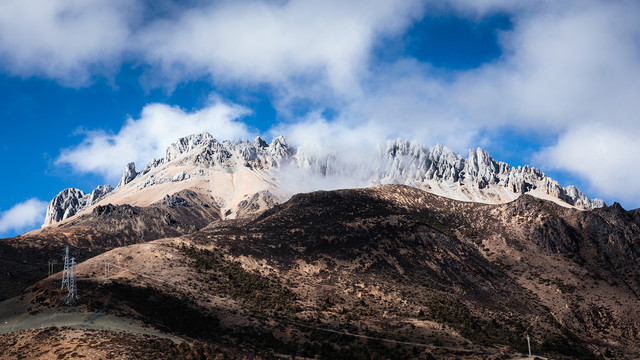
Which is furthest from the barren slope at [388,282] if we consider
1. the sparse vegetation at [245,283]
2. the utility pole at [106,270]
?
the utility pole at [106,270]

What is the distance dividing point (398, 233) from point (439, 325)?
47.1 m

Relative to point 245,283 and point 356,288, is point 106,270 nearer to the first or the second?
point 245,283

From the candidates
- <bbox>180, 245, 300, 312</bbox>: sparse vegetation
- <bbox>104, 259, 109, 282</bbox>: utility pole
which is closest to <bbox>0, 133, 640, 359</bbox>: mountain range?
<bbox>180, 245, 300, 312</bbox>: sparse vegetation

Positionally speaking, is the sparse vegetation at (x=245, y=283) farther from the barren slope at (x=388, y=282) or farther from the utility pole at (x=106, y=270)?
the utility pole at (x=106, y=270)

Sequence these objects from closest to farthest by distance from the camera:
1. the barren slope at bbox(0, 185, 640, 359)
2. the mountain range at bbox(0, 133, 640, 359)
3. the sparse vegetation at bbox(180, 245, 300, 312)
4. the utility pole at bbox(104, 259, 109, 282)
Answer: the mountain range at bbox(0, 133, 640, 359)
the barren slope at bbox(0, 185, 640, 359)
the utility pole at bbox(104, 259, 109, 282)
the sparse vegetation at bbox(180, 245, 300, 312)

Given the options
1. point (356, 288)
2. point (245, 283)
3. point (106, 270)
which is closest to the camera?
point (106, 270)

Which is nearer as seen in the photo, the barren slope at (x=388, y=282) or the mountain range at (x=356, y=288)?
the mountain range at (x=356, y=288)

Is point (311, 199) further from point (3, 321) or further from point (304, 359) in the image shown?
point (3, 321)

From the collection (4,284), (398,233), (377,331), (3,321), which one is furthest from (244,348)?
(4,284)

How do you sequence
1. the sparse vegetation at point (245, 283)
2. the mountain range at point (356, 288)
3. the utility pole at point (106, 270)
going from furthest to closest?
the sparse vegetation at point (245, 283)
the utility pole at point (106, 270)
the mountain range at point (356, 288)

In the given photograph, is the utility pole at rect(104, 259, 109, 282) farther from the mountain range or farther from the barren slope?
the barren slope

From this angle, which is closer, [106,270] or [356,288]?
[106,270]

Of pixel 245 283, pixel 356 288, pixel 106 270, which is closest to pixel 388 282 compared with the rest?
pixel 356 288

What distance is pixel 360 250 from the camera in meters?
117
